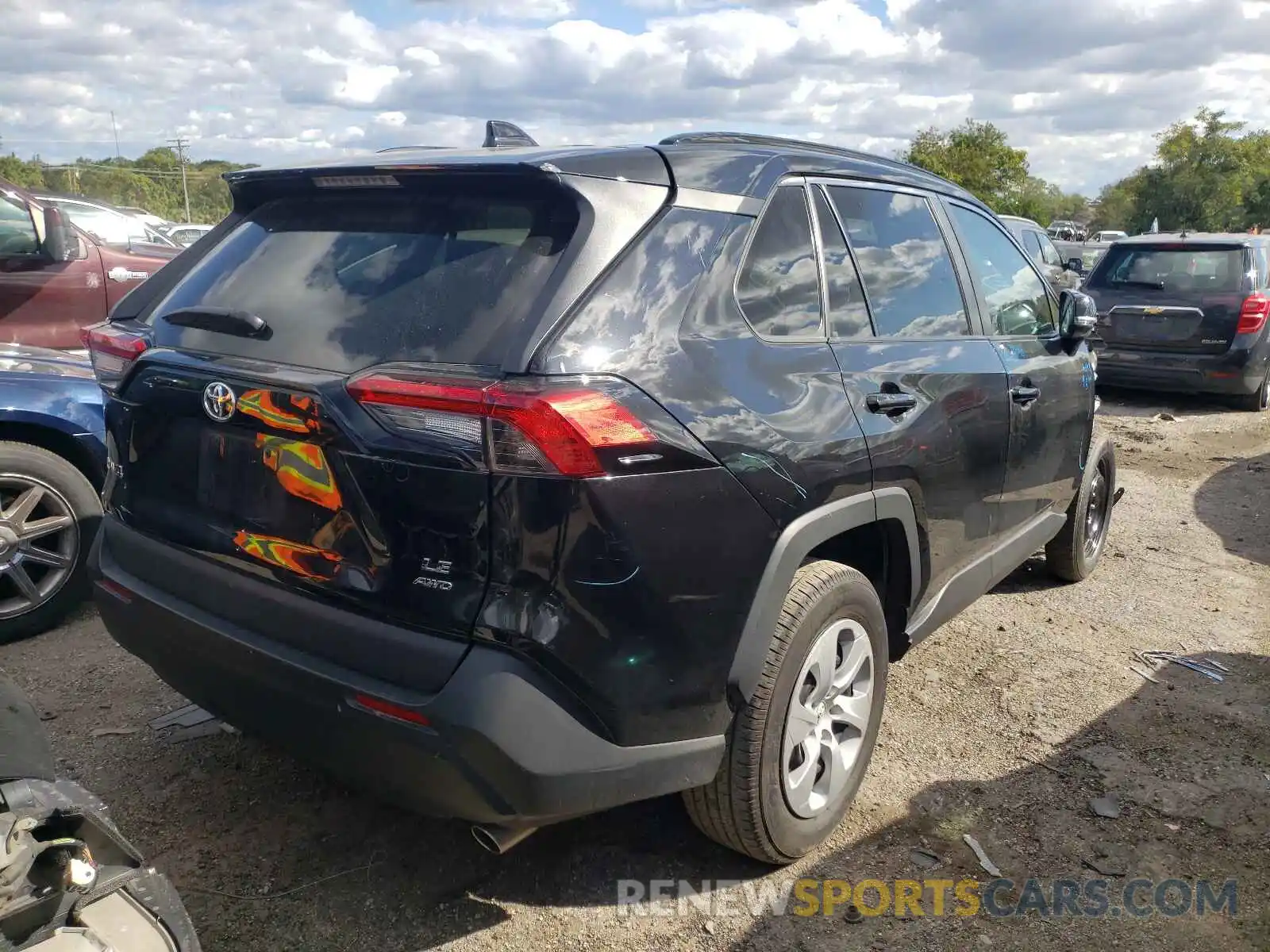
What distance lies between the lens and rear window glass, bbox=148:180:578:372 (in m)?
2.09

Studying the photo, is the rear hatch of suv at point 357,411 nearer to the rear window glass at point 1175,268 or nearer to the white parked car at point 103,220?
the white parked car at point 103,220

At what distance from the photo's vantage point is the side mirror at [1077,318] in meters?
4.13

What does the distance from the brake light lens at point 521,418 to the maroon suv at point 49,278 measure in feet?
14.7

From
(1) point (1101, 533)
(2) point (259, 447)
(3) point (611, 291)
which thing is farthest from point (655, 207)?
(1) point (1101, 533)

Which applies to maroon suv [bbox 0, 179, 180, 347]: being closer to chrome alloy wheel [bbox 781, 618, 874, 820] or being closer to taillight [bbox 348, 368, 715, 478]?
taillight [bbox 348, 368, 715, 478]

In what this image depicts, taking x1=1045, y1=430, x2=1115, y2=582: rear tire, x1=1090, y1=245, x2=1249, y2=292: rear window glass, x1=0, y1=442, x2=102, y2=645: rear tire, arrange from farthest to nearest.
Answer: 1. x1=1090, y1=245, x2=1249, y2=292: rear window glass
2. x1=1045, y1=430, x2=1115, y2=582: rear tire
3. x1=0, y1=442, x2=102, y2=645: rear tire

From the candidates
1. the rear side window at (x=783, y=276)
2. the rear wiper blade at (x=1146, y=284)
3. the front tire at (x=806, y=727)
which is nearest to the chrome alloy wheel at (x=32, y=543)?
the front tire at (x=806, y=727)

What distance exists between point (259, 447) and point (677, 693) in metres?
1.08

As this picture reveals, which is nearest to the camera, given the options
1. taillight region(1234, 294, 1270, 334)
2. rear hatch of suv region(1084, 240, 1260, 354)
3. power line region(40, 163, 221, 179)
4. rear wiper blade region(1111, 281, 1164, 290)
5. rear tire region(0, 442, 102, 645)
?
rear tire region(0, 442, 102, 645)

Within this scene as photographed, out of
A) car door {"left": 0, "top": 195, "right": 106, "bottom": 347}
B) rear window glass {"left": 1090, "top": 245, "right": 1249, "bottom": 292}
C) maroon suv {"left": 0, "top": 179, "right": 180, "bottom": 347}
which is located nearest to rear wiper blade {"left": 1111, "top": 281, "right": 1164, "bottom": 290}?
rear window glass {"left": 1090, "top": 245, "right": 1249, "bottom": 292}

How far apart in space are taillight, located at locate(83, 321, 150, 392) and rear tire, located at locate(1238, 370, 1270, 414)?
10223mm

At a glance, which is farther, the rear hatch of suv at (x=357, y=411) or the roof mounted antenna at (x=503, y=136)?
the roof mounted antenna at (x=503, y=136)

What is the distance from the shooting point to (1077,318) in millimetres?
4129

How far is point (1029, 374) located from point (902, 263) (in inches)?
34.9
